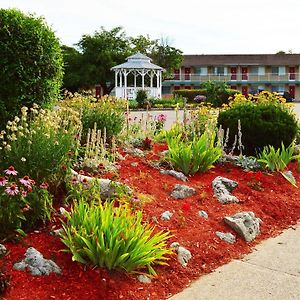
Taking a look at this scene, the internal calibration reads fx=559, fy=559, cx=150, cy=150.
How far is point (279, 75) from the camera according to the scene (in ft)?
233

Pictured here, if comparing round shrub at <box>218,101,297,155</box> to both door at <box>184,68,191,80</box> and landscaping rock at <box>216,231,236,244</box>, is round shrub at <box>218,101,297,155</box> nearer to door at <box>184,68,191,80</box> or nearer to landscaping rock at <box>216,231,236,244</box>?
landscaping rock at <box>216,231,236,244</box>

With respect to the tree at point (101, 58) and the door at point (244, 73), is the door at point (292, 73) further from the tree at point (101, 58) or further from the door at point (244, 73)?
the tree at point (101, 58)

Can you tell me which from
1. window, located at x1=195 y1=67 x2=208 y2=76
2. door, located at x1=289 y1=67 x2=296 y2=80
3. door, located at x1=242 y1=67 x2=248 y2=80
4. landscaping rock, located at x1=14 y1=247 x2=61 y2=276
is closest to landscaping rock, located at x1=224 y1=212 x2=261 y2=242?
landscaping rock, located at x1=14 y1=247 x2=61 y2=276

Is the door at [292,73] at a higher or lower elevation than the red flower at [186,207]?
higher

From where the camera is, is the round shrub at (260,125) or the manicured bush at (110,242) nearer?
the manicured bush at (110,242)

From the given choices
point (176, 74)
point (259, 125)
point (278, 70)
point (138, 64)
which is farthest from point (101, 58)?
point (259, 125)

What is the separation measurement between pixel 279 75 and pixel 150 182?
67085 mm

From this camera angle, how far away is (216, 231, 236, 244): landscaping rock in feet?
18.7

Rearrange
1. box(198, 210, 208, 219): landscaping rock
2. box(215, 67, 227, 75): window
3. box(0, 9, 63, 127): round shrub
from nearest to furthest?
box(198, 210, 208, 219): landscaping rock
box(0, 9, 63, 127): round shrub
box(215, 67, 227, 75): window

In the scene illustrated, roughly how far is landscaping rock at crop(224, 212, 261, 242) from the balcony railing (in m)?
65.0

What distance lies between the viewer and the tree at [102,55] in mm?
53800

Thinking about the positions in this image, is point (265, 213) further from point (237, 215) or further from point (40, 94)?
point (40, 94)

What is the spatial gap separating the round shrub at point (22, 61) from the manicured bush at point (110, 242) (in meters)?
2.94

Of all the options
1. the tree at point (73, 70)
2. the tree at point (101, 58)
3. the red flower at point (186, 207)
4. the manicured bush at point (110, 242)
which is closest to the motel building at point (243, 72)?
the tree at point (101, 58)
